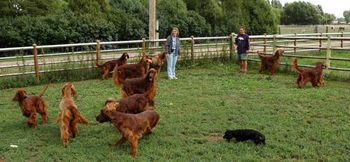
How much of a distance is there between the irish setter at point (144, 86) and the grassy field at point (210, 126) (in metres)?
0.65

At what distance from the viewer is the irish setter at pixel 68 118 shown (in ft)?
24.8

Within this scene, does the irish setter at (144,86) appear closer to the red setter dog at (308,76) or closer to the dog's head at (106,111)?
the dog's head at (106,111)

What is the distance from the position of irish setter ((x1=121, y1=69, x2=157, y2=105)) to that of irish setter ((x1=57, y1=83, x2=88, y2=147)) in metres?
1.45

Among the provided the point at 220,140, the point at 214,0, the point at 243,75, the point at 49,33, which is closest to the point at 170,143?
the point at 220,140

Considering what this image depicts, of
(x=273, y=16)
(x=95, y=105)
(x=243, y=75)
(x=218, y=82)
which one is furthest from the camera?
(x=273, y=16)

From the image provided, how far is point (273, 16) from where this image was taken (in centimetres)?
4181

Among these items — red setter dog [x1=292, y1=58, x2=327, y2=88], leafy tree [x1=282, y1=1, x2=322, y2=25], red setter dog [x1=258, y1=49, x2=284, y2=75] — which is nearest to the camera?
red setter dog [x1=292, y1=58, x2=327, y2=88]

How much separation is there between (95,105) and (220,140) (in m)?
4.01

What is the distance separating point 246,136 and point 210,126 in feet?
4.15

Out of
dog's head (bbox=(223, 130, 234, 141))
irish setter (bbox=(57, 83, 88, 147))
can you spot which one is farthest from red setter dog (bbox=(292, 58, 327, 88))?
irish setter (bbox=(57, 83, 88, 147))

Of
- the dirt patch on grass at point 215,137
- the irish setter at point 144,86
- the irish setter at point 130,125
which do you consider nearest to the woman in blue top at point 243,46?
the irish setter at point 144,86

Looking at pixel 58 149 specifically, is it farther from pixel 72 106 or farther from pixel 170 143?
pixel 170 143

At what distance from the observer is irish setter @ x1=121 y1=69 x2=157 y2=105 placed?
882cm

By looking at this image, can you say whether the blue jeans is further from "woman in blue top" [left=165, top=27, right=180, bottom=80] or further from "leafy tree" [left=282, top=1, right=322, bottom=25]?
"leafy tree" [left=282, top=1, right=322, bottom=25]
